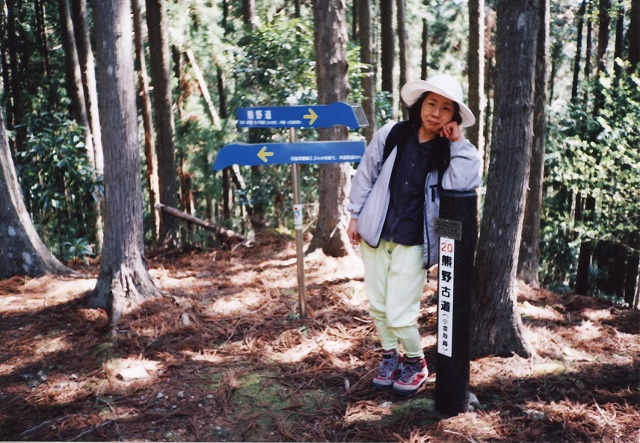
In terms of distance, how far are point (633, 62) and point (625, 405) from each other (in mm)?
12208

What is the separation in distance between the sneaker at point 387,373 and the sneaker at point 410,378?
0.33 feet

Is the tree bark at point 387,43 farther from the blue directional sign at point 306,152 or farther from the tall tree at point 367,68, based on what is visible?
the blue directional sign at point 306,152

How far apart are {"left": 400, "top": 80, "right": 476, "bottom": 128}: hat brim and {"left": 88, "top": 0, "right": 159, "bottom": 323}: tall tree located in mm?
3000

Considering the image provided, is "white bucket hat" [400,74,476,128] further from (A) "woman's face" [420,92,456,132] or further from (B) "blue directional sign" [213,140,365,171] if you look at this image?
(B) "blue directional sign" [213,140,365,171]

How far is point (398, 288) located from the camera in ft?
12.0

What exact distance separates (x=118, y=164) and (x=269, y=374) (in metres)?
2.62

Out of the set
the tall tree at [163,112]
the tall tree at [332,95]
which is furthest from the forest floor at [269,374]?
the tall tree at [163,112]

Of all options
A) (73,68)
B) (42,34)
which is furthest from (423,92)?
(42,34)

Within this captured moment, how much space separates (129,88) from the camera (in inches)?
204

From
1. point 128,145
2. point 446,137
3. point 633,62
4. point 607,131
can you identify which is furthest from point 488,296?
point 633,62

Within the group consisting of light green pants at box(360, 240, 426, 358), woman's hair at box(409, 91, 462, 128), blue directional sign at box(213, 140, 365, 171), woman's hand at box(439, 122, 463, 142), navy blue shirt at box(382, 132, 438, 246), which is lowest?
light green pants at box(360, 240, 426, 358)

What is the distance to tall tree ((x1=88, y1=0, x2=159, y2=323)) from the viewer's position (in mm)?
5059

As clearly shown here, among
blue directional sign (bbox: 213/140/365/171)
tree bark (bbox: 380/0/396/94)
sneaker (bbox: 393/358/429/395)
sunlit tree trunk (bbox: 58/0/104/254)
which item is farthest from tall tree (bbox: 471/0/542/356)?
sunlit tree trunk (bbox: 58/0/104/254)

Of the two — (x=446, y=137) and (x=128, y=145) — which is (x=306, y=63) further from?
(x=446, y=137)
